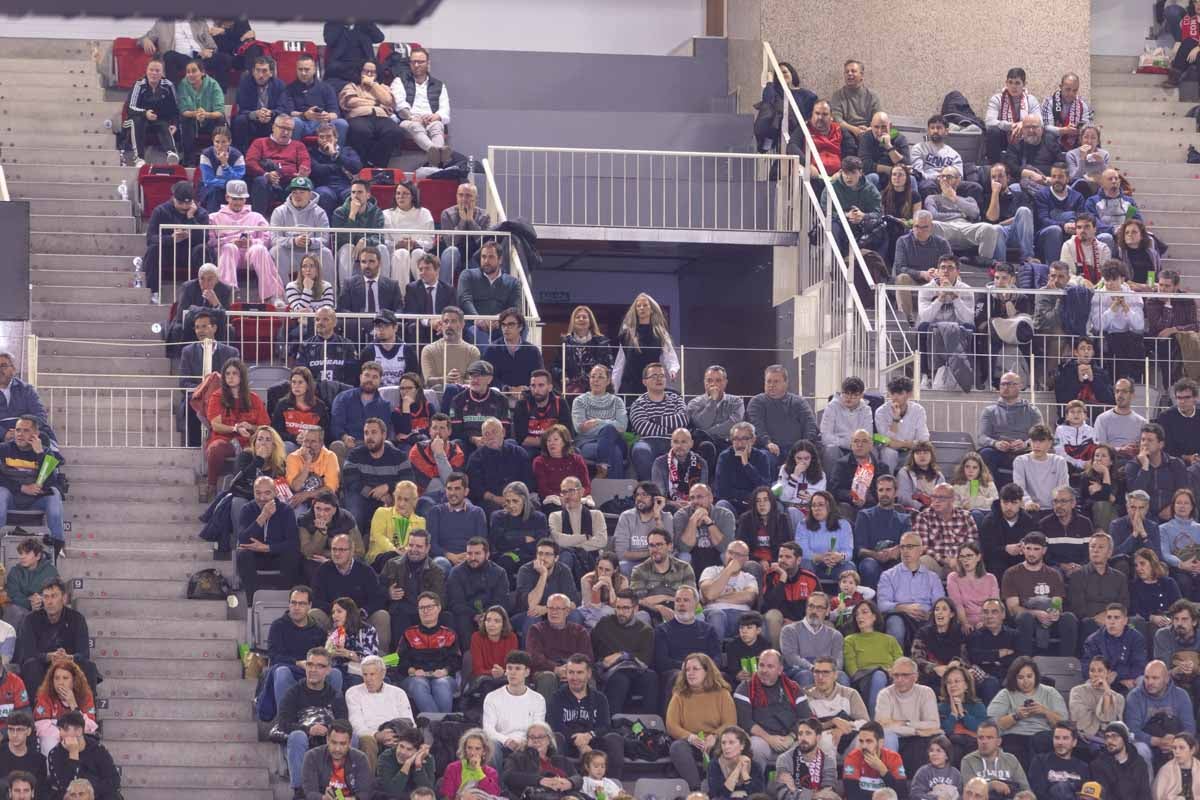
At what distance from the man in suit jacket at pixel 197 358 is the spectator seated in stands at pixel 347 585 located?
2725 millimetres

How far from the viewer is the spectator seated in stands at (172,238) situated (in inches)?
635

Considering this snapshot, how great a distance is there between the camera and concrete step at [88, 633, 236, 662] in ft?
41.5

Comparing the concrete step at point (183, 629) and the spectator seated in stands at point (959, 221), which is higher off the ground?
the spectator seated in stands at point (959, 221)

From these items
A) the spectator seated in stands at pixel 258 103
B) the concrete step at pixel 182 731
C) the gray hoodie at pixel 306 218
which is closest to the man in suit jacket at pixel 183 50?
the spectator seated in stands at pixel 258 103

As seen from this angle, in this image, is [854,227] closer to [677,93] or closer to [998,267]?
[998,267]

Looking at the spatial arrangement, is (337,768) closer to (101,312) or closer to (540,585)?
(540,585)

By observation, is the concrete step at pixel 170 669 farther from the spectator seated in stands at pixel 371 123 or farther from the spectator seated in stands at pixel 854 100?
the spectator seated in stands at pixel 854 100

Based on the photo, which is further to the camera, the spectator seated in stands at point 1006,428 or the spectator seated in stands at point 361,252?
the spectator seated in stands at point 361,252

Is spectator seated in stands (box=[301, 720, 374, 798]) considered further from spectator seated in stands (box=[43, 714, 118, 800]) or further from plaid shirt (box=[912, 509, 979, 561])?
plaid shirt (box=[912, 509, 979, 561])

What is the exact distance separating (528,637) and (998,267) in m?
7.00

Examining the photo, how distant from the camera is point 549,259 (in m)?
20.2

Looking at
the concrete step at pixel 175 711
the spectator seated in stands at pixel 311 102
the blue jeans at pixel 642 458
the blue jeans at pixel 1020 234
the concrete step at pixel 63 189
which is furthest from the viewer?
the spectator seated in stands at pixel 311 102

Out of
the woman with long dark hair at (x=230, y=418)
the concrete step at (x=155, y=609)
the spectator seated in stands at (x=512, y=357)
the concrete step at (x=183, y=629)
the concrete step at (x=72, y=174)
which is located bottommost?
the concrete step at (x=183, y=629)

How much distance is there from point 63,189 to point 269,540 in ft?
20.8
